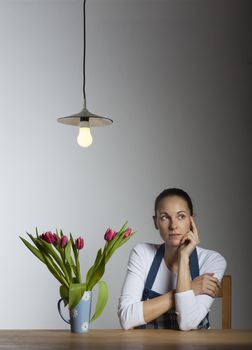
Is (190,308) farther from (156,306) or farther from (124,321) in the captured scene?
(124,321)

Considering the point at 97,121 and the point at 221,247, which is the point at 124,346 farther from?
the point at 221,247

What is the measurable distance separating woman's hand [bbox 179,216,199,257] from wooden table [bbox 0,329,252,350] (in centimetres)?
33

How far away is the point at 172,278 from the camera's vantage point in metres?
2.34

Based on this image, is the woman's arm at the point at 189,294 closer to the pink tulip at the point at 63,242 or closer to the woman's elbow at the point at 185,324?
the woman's elbow at the point at 185,324

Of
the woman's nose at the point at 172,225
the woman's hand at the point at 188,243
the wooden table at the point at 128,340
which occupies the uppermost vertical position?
the woman's nose at the point at 172,225

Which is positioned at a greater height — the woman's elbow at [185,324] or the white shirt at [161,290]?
the white shirt at [161,290]

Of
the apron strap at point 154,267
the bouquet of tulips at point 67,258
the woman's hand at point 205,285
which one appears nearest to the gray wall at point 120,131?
the apron strap at point 154,267

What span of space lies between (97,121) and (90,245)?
112 cm

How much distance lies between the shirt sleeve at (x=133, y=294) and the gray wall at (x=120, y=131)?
3.55ft

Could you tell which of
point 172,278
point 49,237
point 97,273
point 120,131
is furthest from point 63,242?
point 120,131

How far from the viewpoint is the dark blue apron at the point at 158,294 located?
2197 mm

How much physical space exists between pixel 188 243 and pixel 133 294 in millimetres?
297

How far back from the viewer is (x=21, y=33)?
3.60 meters

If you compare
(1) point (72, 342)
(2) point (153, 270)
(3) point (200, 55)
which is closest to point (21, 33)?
(3) point (200, 55)
